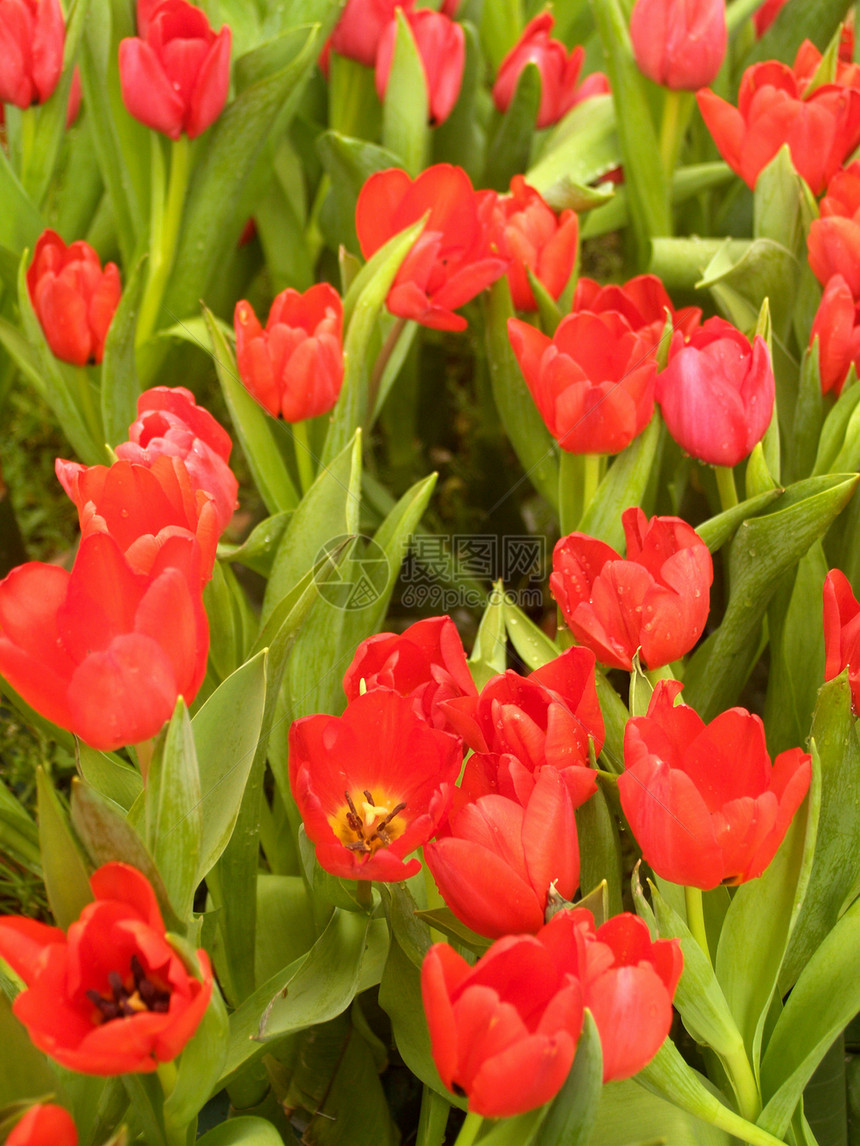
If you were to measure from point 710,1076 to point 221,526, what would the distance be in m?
0.38

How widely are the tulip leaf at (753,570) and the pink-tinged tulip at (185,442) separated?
11.9 inches

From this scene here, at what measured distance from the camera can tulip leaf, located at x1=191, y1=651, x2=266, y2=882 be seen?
47 cm

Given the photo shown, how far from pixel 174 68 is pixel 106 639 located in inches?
25.9

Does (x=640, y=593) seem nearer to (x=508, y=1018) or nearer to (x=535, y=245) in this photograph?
(x=508, y=1018)

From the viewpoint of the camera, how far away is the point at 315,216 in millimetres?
1296

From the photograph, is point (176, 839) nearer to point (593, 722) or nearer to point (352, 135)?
point (593, 722)

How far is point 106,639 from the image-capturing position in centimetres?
41

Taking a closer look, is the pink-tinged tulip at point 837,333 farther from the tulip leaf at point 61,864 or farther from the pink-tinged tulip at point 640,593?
the tulip leaf at point 61,864

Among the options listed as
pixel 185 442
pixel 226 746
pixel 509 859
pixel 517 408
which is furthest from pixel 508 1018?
pixel 517 408

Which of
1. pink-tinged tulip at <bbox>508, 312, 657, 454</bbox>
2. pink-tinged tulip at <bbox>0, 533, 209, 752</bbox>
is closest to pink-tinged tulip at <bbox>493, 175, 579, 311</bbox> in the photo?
pink-tinged tulip at <bbox>508, 312, 657, 454</bbox>

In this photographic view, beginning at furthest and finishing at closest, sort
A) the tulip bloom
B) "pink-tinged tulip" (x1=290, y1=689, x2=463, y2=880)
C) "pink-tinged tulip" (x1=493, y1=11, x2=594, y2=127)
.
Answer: "pink-tinged tulip" (x1=493, y1=11, x2=594, y2=127), "pink-tinged tulip" (x1=290, y1=689, x2=463, y2=880), the tulip bloom

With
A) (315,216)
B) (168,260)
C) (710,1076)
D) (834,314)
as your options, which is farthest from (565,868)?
(315,216)

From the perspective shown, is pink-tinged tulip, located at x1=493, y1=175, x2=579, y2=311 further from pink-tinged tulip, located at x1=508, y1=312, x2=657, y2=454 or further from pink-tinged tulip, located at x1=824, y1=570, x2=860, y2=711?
pink-tinged tulip, located at x1=824, y1=570, x2=860, y2=711

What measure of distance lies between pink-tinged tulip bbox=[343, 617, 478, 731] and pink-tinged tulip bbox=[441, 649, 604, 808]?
2cm
